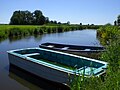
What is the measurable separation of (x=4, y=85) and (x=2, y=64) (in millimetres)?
3535

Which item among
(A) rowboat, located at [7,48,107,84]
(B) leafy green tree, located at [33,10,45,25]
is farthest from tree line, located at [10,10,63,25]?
(A) rowboat, located at [7,48,107,84]

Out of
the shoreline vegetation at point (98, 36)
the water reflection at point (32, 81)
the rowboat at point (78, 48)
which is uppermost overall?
the shoreline vegetation at point (98, 36)

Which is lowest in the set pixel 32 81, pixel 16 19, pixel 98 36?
pixel 98 36

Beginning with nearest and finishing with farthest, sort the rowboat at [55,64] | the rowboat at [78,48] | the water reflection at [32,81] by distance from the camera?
the rowboat at [55,64] → the water reflection at [32,81] → the rowboat at [78,48]

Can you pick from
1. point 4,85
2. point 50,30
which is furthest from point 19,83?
point 50,30

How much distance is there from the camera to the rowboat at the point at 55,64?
25.0ft

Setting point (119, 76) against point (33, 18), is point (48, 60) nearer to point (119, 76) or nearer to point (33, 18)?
point (119, 76)

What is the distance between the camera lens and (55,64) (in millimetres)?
10453


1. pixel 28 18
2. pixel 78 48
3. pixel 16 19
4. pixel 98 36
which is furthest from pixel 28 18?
pixel 78 48

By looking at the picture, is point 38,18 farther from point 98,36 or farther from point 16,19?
point 98,36

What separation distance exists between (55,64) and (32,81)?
1.74 metres

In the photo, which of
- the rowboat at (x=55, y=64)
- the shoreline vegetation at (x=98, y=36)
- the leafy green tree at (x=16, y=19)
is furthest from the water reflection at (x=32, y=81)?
the leafy green tree at (x=16, y=19)

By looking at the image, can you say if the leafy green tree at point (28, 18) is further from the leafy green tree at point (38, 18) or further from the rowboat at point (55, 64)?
the rowboat at point (55, 64)

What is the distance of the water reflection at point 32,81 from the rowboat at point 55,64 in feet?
0.84
